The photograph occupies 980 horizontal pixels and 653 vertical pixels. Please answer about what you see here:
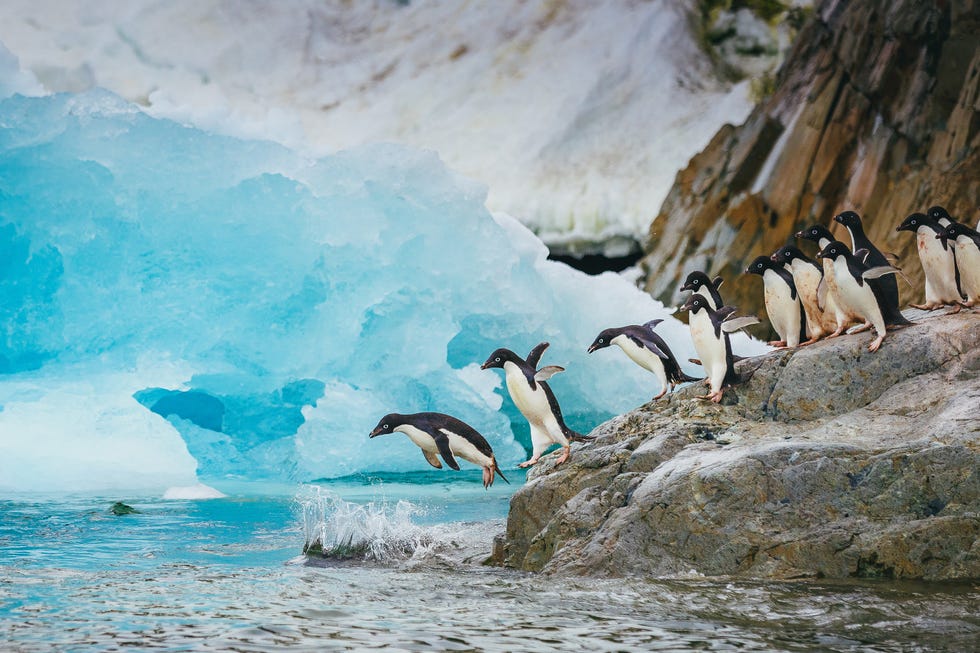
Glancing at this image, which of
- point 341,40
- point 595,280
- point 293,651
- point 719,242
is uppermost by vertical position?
point 341,40

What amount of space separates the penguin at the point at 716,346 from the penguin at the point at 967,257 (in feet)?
3.21

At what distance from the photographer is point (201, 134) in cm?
1041

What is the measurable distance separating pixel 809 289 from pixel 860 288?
23.5 inches

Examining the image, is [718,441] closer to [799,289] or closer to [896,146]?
[799,289]

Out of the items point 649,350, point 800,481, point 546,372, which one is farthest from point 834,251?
point 546,372

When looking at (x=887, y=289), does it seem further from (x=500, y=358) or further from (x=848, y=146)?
(x=848, y=146)

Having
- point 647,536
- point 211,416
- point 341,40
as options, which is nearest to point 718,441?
point 647,536

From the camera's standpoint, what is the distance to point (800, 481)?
395cm

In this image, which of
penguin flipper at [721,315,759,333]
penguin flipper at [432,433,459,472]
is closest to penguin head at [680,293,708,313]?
penguin flipper at [721,315,759,333]

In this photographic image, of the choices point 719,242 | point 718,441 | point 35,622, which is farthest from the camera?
point 719,242

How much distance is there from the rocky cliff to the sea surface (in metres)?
8.50

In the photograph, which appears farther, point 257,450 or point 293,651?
point 257,450

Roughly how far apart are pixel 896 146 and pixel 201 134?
8.14 metres

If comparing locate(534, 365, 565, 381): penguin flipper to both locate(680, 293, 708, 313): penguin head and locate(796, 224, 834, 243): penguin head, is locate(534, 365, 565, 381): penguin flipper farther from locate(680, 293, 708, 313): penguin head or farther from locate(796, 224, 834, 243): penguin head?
locate(796, 224, 834, 243): penguin head
